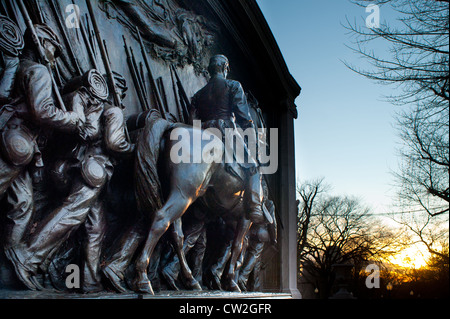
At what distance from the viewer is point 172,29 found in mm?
6730

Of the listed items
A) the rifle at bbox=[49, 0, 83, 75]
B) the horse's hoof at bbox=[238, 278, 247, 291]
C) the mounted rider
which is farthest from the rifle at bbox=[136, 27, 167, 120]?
the horse's hoof at bbox=[238, 278, 247, 291]

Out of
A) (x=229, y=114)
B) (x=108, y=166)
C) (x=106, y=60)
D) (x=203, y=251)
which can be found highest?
(x=106, y=60)

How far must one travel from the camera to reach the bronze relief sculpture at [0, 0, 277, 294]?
11.3 ft

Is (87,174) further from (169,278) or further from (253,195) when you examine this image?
(253,195)

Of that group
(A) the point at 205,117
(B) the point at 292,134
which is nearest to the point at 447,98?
(B) the point at 292,134

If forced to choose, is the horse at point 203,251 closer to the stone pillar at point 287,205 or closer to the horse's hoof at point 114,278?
A: the horse's hoof at point 114,278

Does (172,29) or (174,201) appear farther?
(172,29)

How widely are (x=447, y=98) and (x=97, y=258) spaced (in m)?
6.90

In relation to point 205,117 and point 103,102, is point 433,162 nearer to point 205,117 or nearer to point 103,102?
point 205,117

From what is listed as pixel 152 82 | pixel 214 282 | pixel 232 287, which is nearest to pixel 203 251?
pixel 214 282

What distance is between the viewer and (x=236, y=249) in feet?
19.8

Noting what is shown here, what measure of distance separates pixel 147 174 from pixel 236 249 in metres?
2.23

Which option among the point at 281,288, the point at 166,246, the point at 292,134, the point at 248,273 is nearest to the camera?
the point at 166,246

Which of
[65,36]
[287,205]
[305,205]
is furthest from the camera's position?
[305,205]
